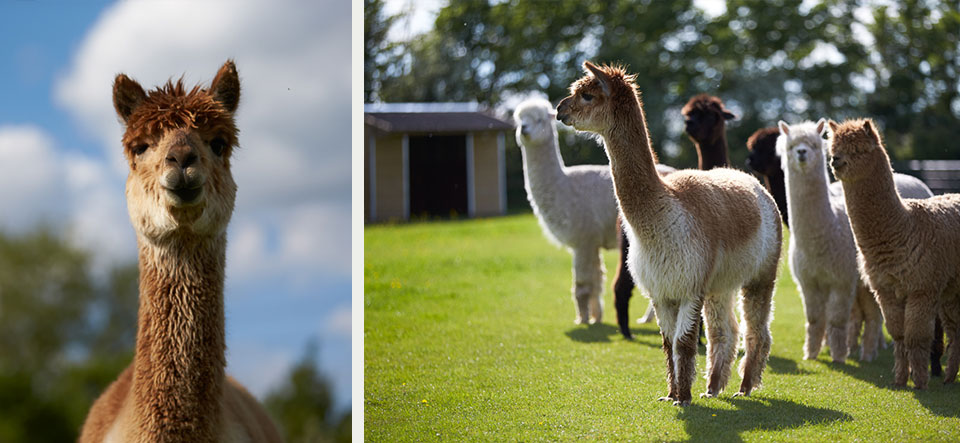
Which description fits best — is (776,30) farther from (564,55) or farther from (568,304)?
(568,304)

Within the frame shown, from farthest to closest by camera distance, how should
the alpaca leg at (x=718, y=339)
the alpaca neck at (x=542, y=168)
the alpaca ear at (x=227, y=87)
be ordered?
the alpaca neck at (x=542, y=168), the alpaca leg at (x=718, y=339), the alpaca ear at (x=227, y=87)

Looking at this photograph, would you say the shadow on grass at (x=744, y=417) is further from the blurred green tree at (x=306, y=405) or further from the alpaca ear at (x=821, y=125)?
the blurred green tree at (x=306, y=405)

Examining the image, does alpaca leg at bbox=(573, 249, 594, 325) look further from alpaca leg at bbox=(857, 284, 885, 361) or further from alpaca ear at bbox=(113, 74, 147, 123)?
alpaca ear at bbox=(113, 74, 147, 123)

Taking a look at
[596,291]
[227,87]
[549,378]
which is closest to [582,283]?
[596,291]

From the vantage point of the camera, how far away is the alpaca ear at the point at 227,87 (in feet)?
7.28

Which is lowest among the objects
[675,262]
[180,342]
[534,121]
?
[180,342]

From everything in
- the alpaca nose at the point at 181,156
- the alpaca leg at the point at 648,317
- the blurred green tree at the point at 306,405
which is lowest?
the blurred green tree at the point at 306,405

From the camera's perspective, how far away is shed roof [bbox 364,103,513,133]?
559cm

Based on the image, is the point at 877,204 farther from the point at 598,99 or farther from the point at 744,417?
the point at 598,99

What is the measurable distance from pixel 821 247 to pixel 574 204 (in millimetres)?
1578

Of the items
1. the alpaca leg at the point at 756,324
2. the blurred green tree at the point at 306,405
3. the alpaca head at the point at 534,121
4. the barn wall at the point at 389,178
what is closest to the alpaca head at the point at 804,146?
the alpaca leg at the point at 756,324

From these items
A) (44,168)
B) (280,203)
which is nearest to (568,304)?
(280,203)

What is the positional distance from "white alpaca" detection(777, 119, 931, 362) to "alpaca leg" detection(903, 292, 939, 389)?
1.70 ft

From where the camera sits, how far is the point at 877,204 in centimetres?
347
